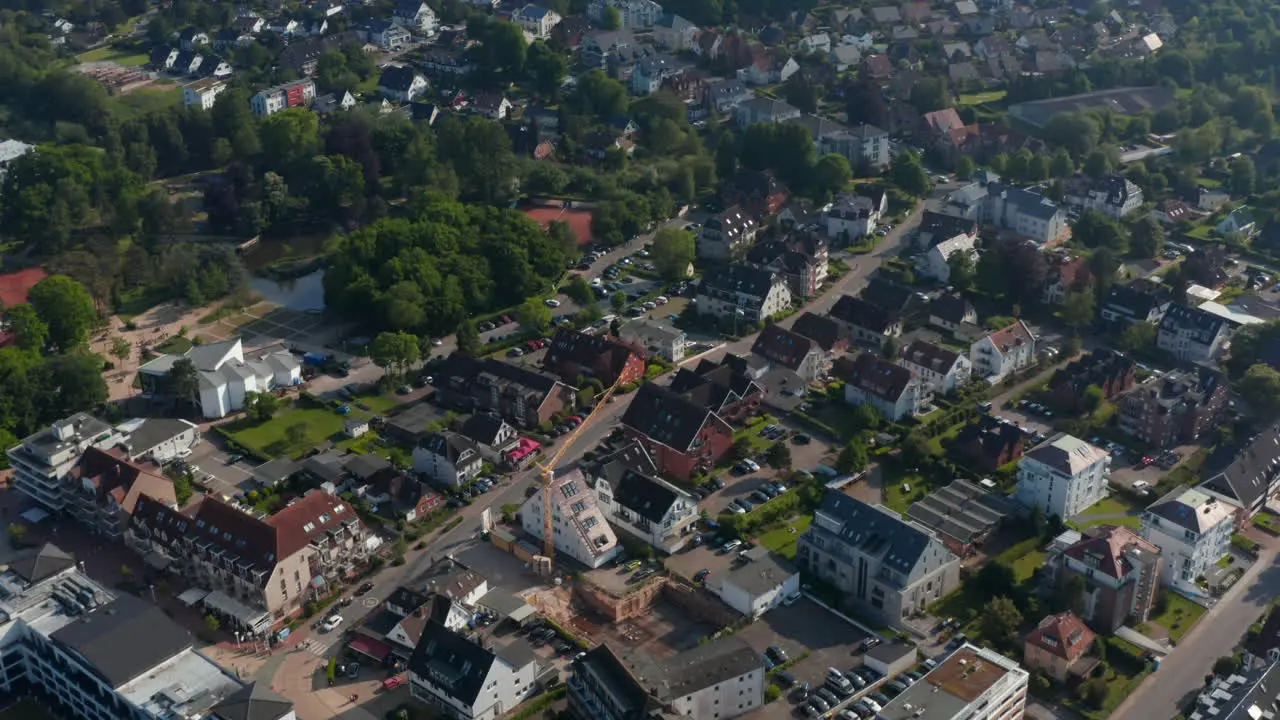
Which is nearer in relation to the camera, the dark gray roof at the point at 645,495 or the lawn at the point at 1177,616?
the lawn at the point at 1177,616

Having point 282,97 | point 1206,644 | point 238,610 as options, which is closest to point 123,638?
point 238,610

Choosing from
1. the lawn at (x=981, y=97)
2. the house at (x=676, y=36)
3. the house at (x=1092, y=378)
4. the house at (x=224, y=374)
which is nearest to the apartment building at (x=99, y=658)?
the house at (x=224, y=374)

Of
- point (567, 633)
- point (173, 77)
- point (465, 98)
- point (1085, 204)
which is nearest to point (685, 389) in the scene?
point (567, 633)

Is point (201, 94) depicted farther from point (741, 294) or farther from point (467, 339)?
point (741, 294)

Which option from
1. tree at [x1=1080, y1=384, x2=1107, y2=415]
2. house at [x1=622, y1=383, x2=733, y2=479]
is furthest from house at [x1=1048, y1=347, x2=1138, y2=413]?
house at [x1=622, y1=383, x2=733, y2=479]

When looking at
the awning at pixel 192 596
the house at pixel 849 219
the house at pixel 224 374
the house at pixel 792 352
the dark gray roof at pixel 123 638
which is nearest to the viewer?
the dark gray roof at pixel 123 638

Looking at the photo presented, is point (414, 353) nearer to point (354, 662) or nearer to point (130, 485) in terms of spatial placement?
point (130, 485)

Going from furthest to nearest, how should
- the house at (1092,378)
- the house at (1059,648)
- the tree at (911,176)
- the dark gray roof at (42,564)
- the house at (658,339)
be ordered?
the tree at (911,176)
the house at (658,339)
the house at (1092,378)
the dark gray roof at (42,564)
the house at (1059,648)

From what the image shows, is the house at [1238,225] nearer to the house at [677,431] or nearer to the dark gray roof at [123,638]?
the house at [677,431]
